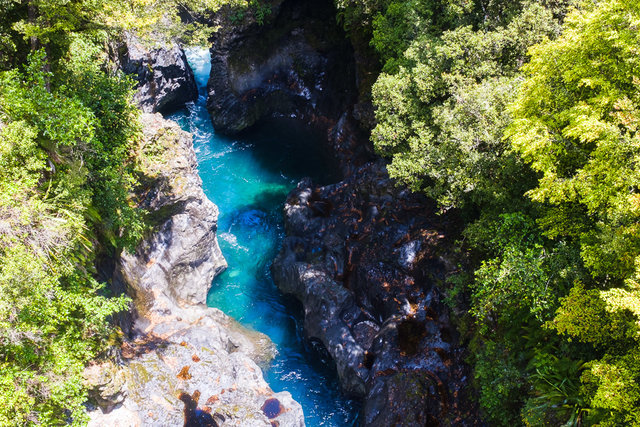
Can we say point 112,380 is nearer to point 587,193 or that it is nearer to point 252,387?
point 252,387

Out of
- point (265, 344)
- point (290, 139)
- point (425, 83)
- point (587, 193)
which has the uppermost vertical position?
point (425, 83)

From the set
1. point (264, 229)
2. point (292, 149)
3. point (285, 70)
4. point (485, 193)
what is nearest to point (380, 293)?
point (485, 193)

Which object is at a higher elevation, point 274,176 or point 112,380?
point 274,176

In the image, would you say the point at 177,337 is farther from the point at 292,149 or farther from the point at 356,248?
the point at 292,149

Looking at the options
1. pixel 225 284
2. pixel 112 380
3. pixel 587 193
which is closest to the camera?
pixel 587 193

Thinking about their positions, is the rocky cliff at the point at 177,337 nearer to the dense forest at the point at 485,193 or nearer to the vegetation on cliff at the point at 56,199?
the dense forest at the point at 485,193

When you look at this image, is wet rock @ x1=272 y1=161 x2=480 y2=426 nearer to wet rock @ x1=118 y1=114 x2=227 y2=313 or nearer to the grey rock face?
wet rock @ x1=118 y1=114 x2=227 y2=313

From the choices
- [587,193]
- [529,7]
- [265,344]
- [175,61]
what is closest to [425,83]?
[529,7]

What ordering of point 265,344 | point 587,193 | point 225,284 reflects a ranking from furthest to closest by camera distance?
point 225,284, point 265,344, point 587,193
